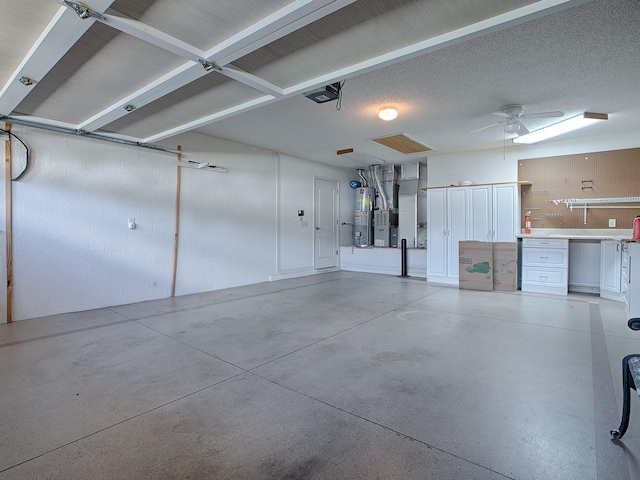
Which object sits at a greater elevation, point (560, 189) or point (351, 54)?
point (351, 54)

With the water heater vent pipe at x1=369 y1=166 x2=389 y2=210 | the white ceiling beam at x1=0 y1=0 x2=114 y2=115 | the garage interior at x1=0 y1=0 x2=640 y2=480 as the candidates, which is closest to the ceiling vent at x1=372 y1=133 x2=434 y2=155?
the garage interior at x1=0 y1=0 x2=640 y2=480

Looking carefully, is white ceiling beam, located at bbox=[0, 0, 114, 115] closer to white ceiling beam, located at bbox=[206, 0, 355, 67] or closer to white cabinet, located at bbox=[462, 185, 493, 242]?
white ceiling beam, located at bbox=[206, 0, 355, 67]

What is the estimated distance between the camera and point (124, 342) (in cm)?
304

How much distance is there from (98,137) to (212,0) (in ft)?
10.9

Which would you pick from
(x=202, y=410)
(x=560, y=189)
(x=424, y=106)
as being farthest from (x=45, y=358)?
(x=560, y=189)

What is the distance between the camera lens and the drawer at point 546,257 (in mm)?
5121

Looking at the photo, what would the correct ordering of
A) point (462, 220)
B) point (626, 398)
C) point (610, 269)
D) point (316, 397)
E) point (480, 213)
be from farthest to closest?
point (462, 220) → point (480, 213) → point (610, 269) → point (316, 397) → point (626, 398)

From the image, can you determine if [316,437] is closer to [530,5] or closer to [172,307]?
[530,5]

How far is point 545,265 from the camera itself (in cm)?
528

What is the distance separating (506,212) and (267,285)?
4.58 m

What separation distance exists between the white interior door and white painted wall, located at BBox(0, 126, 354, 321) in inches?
43.9

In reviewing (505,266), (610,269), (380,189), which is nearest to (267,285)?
(380,189)

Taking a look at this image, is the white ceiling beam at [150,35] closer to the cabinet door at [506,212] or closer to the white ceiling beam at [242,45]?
the white ceiling beam at [242,45]

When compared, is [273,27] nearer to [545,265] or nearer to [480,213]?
[480,213]
